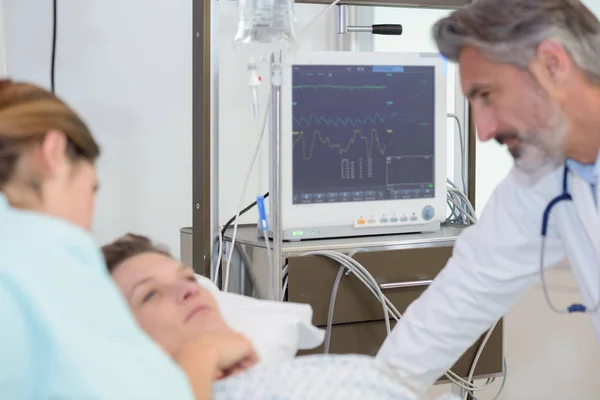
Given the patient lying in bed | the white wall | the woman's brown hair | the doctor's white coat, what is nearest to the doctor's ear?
the doctor's white coat

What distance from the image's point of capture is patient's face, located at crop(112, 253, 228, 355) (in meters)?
1.27

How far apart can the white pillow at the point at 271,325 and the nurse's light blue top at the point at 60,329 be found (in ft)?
2.13

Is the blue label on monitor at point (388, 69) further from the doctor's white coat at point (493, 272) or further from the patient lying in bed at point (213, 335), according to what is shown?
the patient lying in bed at point (213, 335)

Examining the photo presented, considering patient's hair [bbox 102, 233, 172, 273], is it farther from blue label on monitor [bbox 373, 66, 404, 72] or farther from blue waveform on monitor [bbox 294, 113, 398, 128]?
blue label on monitor [bbox 373, 66, 404, 72]

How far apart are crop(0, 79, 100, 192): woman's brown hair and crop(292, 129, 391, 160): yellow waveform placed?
1077mm

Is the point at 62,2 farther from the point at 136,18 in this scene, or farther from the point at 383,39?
the point at 383,39

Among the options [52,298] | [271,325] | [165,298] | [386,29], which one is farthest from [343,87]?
[52,298]

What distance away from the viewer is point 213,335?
3.81 ft

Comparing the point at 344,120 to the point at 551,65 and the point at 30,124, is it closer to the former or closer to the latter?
the point at 551,65

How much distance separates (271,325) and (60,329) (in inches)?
30.5

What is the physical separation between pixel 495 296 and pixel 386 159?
0.64m

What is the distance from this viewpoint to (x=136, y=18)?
2.55 metres

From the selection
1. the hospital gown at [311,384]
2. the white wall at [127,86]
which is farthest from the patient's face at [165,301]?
the white wall at [127,86]

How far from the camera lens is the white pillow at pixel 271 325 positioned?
4.85 feet
